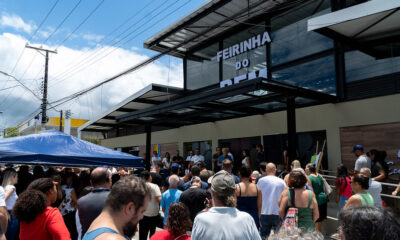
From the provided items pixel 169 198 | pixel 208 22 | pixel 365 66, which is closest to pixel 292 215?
pixel 169 198

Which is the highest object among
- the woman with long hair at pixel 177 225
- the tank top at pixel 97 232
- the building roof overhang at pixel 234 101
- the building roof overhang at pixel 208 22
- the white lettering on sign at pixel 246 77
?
the building roof overhang at pixel 208 22

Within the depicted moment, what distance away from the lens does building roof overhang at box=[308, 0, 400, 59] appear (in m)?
7.31

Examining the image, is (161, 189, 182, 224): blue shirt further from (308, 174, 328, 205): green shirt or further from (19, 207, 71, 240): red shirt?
(308, 174, 328, 205): green shirt

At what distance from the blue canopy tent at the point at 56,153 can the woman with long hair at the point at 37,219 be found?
10.6 ft

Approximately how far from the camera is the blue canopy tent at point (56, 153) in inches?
232

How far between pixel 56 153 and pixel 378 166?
7.88 m

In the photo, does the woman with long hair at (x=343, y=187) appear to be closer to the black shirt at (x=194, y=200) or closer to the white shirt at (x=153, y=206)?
the black shirt at (x=194, y=200)

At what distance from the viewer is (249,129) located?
43.6 ft

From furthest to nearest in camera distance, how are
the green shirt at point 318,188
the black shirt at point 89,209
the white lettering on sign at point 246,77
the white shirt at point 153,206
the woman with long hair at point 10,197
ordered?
the white lettering on sign at point 246,77 → the green shirt at point 318,188 → the white shirt at point 153,206 → the woman with long hair at point 10,197 → the black shirt at point 89,209

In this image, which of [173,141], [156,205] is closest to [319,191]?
[156,205]

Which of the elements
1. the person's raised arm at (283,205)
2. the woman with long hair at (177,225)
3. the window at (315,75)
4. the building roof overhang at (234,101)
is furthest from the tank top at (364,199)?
the window at (315,75)

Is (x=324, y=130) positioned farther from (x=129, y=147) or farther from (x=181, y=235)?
(x=129, y=147)

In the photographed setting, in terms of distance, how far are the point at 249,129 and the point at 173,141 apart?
6.13 m

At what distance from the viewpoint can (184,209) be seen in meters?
3.12
